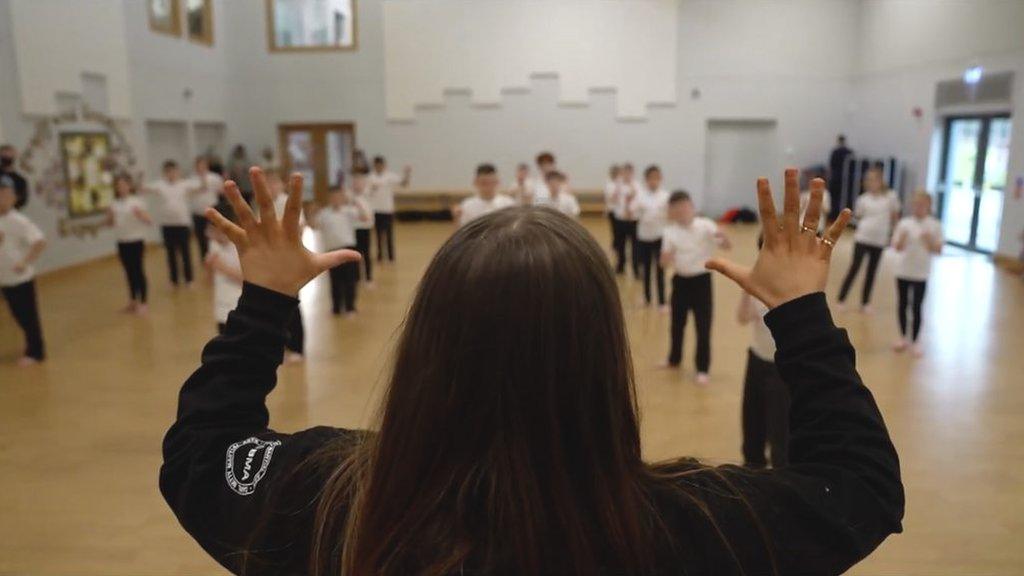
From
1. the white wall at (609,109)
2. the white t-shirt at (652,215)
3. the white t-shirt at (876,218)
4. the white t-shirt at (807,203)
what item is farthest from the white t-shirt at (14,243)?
the white wall at (609,109)

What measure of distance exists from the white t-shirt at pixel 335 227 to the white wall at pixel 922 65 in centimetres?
982

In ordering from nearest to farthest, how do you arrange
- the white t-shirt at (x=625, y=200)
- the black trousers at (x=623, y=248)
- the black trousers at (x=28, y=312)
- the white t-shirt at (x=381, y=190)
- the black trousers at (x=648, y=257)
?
1. the black trousers at (x=28, y=312)
2. the black trousers at (x=648, y=257)
3. the black trousers at (x=623, y=248)
4. the white t-shirt at (x=625, y=200)
5. the white t-shirt at (x=381, y=190)

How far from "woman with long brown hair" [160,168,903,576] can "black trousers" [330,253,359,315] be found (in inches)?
304

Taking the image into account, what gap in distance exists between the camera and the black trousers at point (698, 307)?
634cm

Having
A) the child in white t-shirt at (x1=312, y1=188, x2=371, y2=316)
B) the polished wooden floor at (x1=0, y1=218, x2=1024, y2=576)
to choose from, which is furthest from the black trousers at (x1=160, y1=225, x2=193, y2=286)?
the child in white t-shirt at (x1=312, y1=188, x2=371, y2=316)

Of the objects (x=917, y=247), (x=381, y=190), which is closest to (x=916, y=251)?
(x=917, y=247)

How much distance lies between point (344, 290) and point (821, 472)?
8.21 m

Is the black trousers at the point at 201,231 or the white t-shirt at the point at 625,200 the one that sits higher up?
the white t-shirt at the point at 625,200

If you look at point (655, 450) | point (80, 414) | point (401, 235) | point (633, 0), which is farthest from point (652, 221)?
point (401, 235)

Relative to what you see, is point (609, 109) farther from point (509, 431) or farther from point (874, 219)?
point (509, 431)

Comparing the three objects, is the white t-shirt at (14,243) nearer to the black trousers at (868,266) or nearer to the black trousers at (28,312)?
the black trousers at (28,312)

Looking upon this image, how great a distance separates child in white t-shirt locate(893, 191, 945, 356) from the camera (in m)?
7.05

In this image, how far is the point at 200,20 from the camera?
1550cm

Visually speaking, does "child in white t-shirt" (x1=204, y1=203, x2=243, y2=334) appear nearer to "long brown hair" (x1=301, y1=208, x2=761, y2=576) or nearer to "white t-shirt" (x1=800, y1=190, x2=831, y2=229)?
"white t-shirt" (x1=800, y1=190, x2=831, y2=229)
